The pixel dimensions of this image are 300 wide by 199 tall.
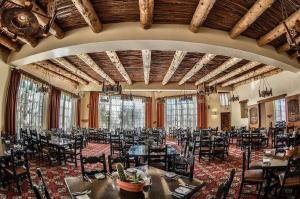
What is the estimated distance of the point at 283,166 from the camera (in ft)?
13.6

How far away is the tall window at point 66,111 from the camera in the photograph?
550 inches

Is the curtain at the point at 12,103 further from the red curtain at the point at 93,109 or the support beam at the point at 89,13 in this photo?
the red curtain at the point at 93,109

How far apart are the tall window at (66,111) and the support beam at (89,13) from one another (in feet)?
31.0

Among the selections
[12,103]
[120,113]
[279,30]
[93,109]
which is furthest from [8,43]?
[120,113]

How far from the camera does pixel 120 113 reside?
1859 cm

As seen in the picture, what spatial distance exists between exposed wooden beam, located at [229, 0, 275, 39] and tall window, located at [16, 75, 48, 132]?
7661 millimetres

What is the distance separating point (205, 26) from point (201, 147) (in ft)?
14.4


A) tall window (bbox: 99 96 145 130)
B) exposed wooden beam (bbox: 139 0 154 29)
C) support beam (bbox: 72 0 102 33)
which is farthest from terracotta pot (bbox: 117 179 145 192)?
tall window (bbox: 99 96 145 130)

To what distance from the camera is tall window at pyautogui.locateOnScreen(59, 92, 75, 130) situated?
14.0 metres

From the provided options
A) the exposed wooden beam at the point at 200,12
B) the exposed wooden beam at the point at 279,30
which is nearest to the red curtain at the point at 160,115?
the exposed wooden beam at the point at 279,30

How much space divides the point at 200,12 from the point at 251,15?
946 mm

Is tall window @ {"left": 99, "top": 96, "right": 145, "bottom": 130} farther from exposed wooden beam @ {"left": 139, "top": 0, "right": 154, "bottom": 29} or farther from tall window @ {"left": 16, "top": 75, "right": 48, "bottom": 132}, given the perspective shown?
exposed wooden beam @ {"left": 139, "top": 0, "right": 154, "bottom": 29}

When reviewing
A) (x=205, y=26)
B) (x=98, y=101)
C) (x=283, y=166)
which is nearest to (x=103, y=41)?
(x=205, y=26)

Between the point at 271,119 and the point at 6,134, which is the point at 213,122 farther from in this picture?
the point at 6,134
